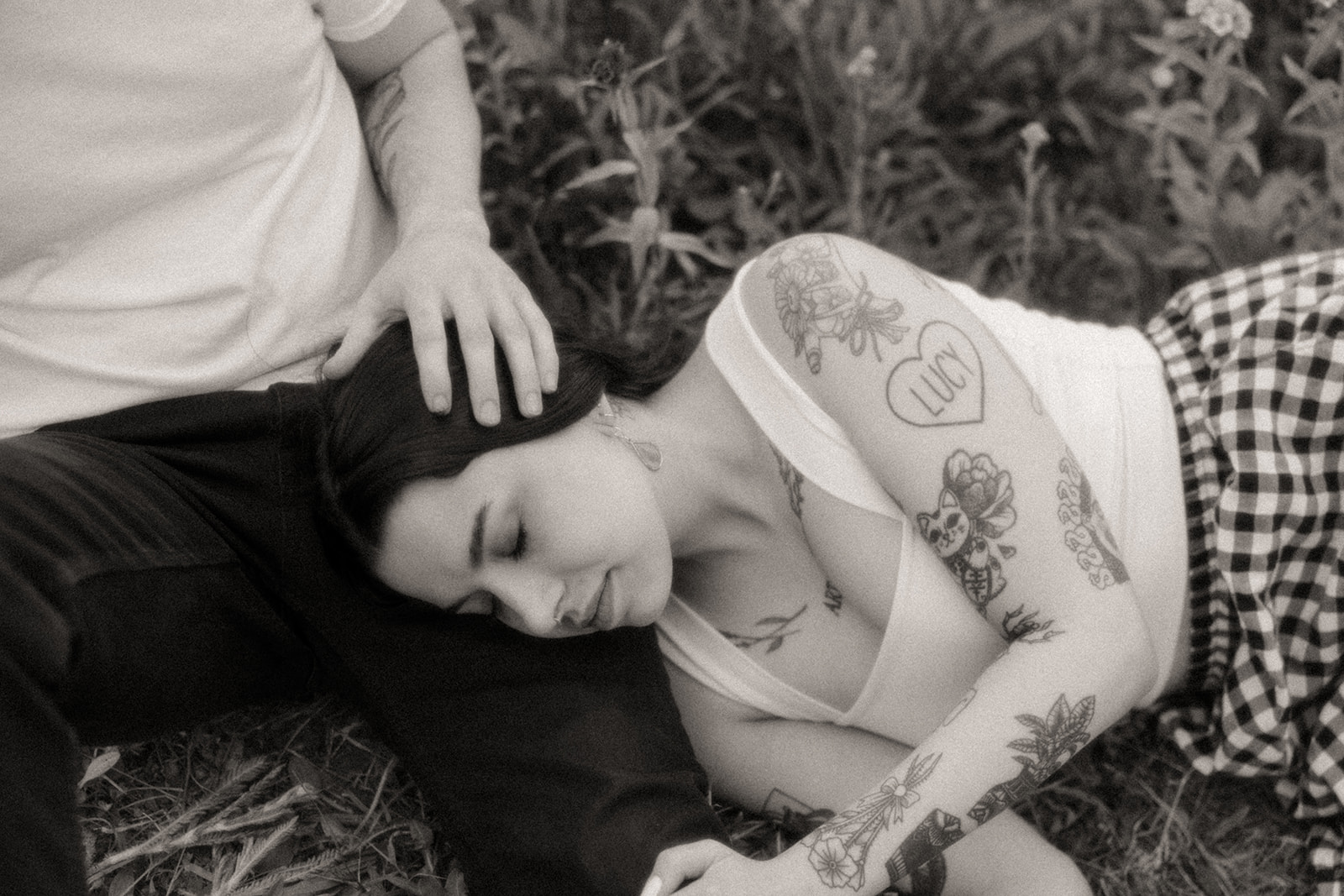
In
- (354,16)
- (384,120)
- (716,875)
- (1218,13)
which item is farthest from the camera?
(1218,13)

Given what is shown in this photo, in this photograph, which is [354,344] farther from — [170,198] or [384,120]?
[384,120]

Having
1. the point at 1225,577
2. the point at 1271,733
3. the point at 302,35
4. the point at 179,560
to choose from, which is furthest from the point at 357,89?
the point at 1271,733

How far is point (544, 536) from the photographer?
1916mm

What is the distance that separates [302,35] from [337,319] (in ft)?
1.42

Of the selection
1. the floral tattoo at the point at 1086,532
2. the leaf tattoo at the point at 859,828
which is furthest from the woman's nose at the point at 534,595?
the floral tattoo at the point at 1086,532

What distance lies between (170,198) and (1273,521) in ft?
5.51

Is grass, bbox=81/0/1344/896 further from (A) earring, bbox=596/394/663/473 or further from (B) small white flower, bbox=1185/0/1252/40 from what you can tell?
(A) earring, bbox=596/394/663/473

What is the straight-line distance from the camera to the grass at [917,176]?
237 centimetres

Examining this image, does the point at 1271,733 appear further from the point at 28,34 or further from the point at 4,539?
the point at 28,34

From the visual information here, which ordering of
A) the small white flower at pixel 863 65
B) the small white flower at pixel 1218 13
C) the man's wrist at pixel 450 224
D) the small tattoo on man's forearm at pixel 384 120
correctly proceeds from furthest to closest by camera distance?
the small white flower at pixel 863 65 < the small white flower at pixel 1218 13 < the small tattoo on man's forearm at pixel 384 120 < the man's wrist at pixel 450 224

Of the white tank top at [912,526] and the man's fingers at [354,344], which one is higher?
the man's fingers at [354,344]

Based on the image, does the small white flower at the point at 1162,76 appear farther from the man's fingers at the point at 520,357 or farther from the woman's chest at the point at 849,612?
the man's fingers at the point at 520,357

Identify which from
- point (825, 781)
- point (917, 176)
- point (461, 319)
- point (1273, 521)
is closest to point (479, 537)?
point (461, 319)

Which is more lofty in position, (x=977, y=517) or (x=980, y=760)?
(x=977, y=517)
